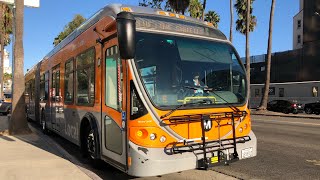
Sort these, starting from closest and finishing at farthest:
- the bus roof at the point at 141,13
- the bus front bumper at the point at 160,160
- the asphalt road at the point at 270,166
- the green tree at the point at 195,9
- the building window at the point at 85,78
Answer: the bus front bumper at the point at 160,160 → the bus roof at the point at 141,13 → the asphalt road at the point at 270,166 → the building window at the point at 85,78 → the green tree at the point at 195,9

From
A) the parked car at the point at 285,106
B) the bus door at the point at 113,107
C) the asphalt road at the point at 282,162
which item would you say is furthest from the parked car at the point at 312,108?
the bus door at the point at 113,107

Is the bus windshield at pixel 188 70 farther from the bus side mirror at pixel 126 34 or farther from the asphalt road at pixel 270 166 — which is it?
the asphalt road at pixel 270 166

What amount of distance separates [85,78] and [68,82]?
70.4 inches

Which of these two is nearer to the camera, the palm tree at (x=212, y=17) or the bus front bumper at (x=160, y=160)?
the bus front bumper at (x=160, y=160)

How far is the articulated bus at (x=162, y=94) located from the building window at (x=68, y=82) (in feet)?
5.60

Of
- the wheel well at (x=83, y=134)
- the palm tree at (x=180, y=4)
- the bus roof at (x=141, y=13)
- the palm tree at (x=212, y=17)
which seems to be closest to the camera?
the bus roof at (x=141, y=13)

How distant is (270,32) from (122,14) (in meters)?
28.6

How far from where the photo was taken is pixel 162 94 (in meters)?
5.71

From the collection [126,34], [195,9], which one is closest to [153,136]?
[126,34]

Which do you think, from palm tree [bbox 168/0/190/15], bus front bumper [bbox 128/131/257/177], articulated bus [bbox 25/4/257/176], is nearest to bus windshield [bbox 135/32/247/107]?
articulated bus [bbox 25/4/257/176]

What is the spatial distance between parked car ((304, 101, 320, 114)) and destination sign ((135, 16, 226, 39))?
2725 centimetres

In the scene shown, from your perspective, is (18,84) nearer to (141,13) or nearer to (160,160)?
(141,13)

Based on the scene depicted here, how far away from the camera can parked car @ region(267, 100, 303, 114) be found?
105 feet

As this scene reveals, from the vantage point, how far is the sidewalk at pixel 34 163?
268 inches
